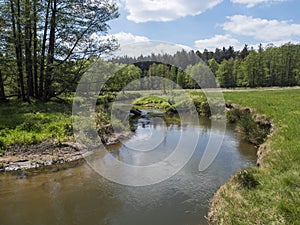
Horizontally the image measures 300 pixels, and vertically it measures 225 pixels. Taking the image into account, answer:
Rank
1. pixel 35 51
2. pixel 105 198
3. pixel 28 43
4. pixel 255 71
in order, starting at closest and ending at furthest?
pixel 105 198, pixel 28 43, pixel 35 51, pixel 255 71

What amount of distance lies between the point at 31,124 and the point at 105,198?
25.4 ft

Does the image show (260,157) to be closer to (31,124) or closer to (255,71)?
(31,124)

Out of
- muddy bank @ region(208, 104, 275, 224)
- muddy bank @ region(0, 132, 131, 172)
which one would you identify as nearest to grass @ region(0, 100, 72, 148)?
muddy bank @ region(0, 132, 131, 172)

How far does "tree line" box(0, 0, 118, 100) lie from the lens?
17938 millimetres

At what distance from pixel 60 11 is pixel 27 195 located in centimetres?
1602

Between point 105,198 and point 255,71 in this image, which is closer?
point 105,198

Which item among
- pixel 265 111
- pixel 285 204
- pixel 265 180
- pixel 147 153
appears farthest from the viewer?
pixel 265 111

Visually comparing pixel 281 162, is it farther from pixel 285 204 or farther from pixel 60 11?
pixel 60 11

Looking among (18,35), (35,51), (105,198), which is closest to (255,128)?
(105,198)

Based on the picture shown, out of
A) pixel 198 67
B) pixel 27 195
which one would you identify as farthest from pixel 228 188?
pixel 198 67

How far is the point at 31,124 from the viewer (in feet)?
43.8

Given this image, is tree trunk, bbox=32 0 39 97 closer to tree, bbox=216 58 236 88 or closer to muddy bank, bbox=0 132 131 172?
muddy bank, bbox=0 132 131 172

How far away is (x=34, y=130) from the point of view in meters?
13.0

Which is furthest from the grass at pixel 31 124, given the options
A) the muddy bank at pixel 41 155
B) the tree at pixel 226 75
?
the tree at pixel 226 75
